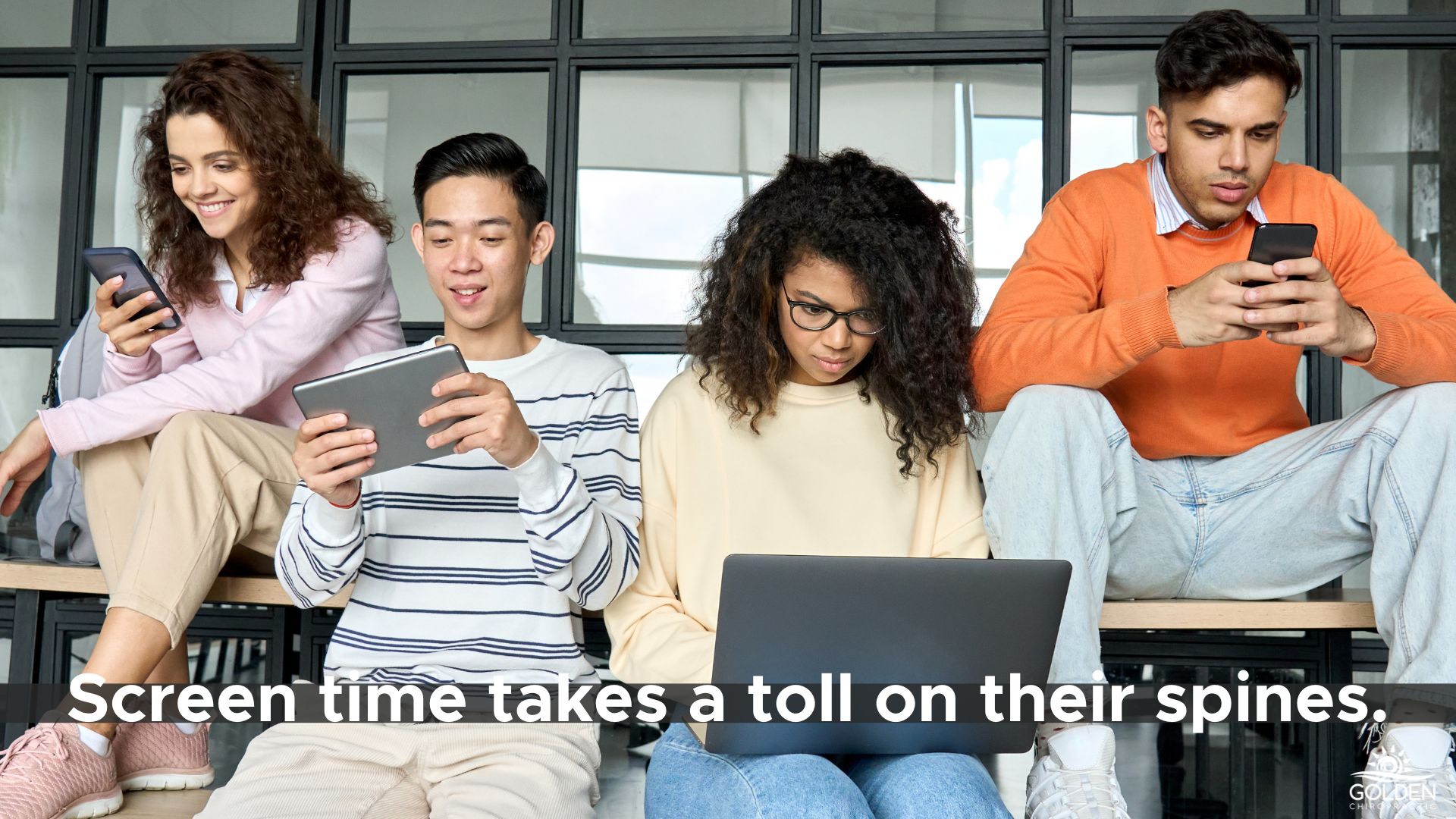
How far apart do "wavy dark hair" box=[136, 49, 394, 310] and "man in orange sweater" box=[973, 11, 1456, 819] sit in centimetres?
114

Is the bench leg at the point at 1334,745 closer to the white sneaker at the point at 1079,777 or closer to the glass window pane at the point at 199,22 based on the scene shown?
the white sneaker at the point at 1079,777

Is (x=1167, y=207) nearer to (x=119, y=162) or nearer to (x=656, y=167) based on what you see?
(x=656, y=167)

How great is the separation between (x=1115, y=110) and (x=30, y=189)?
255 centimetres

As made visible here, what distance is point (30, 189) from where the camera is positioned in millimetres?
3041

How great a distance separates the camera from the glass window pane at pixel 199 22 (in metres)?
2.91

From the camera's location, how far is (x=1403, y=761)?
61.4 inches

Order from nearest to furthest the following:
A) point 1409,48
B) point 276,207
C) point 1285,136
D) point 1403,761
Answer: point 1403,761 < point 276,207 < point 1409,48 < point 1285,136

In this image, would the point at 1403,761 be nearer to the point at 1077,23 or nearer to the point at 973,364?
the point at 973,364

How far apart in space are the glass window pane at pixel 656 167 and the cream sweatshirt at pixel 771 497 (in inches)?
43.3

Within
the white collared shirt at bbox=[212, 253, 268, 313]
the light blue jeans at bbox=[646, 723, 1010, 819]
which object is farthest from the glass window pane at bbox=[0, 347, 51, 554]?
the light blue jeans at bbox=[646, 723, 1010, 819]

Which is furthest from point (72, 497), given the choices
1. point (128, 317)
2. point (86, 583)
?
point (128, 317)

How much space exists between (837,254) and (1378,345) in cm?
76

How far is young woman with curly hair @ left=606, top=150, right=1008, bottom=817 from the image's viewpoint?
1.69 m

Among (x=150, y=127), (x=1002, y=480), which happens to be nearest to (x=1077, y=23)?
(x=1002, y=480)
